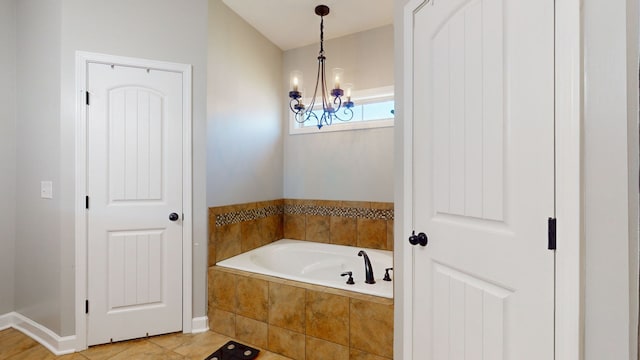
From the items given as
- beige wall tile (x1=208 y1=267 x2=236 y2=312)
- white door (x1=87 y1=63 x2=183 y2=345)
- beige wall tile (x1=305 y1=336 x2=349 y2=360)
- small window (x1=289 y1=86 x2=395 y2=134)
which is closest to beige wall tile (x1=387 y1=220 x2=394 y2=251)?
small window (x1=289 y1=86 x2=395 y2=134)

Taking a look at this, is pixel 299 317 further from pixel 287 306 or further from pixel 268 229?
pixel 268 229

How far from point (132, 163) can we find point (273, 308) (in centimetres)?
146

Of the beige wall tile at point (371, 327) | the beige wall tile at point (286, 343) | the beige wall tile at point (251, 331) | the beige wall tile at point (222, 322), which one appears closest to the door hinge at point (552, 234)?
the beige wall tile at point (371, 327)

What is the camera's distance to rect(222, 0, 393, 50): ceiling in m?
2.58

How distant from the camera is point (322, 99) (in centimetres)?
318

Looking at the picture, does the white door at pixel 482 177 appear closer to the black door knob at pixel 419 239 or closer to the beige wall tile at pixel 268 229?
the black door knob at pixel 419 239

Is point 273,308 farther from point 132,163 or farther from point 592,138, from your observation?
point 592,138

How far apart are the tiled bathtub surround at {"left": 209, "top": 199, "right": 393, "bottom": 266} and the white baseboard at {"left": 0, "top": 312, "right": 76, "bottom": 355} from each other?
1034mm

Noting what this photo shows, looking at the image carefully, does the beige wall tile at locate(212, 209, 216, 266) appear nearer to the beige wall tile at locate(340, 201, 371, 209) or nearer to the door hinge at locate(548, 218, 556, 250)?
the beige wall tile at locate(340, 201, 371, 209)

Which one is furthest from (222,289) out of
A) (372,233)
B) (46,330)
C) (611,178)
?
(611,178)

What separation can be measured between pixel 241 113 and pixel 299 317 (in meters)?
1.81

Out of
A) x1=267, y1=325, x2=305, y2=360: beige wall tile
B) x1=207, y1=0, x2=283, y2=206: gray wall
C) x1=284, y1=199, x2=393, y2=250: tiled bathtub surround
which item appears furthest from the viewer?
x1=284, y1=199, x2=393, y2=250: tiled bathtub surround

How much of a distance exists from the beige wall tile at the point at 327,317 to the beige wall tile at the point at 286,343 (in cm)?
10

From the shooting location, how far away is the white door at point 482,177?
0.90 m
